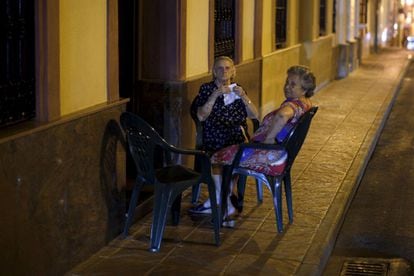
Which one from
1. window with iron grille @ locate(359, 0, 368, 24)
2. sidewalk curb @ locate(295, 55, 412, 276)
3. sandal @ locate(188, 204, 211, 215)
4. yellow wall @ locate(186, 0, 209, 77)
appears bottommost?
sidewalk curb @ locate(295, 55, 412, 276)

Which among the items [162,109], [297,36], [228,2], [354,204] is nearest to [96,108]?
[162,109]

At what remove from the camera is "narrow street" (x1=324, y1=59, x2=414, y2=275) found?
6.92 metres

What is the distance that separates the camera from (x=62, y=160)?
5.47 metres

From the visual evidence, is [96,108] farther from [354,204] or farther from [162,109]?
[354,204]

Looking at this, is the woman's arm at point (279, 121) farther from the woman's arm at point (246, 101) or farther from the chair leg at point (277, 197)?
the woman's arm at point (246, 101)

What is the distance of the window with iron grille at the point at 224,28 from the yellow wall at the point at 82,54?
3803mm

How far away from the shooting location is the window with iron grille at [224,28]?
10.0 meters

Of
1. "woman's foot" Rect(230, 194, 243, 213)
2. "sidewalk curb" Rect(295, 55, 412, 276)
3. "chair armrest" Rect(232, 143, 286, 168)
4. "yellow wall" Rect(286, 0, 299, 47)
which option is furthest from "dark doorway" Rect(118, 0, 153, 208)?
"yellow wall" Rect(286, 0, 299, 47)

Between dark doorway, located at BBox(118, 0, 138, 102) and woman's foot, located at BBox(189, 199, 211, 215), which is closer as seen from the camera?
woman's foot, located at BBox(189, 199, 211, 215)

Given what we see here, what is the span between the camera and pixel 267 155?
6789 millimetres

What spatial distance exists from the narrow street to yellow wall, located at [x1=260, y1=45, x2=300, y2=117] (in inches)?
68.6

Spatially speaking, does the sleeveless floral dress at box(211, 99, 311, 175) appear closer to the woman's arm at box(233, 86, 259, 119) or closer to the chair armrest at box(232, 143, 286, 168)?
the chair armrest at box(232, 143, 286, 168)

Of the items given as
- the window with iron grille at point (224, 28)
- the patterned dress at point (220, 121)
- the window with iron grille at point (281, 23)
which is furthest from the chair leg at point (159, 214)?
the window with iron grille at point (281, 23)

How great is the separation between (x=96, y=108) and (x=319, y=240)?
2.02 m
